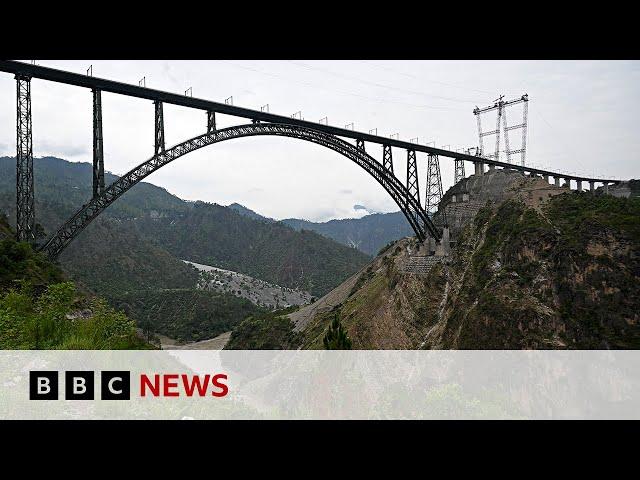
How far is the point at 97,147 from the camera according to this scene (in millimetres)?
16031

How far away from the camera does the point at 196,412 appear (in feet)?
32.9

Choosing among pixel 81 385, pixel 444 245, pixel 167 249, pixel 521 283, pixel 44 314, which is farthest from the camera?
pixel 167 249

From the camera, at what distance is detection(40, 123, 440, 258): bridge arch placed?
1572 cm

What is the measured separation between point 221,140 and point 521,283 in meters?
17.9

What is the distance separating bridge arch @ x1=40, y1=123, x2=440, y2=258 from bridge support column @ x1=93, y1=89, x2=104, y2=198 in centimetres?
36

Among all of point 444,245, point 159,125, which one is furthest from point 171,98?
point 444,245

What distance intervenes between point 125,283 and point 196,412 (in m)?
60.9

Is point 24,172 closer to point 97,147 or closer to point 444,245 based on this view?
point 97,147

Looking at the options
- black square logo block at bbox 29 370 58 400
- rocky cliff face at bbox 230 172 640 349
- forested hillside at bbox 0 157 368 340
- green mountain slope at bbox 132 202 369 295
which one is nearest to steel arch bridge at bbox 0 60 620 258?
rocky cliff face at bbox 230 172 640 349

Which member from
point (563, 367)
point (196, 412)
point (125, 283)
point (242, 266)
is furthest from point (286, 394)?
point (242, 266)

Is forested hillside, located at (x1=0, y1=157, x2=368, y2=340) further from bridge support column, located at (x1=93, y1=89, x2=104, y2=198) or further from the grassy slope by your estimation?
the grassy slope

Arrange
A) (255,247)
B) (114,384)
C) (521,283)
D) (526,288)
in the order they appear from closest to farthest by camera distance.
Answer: (114,384) < (526,288) < (521,283) < (255,247)
